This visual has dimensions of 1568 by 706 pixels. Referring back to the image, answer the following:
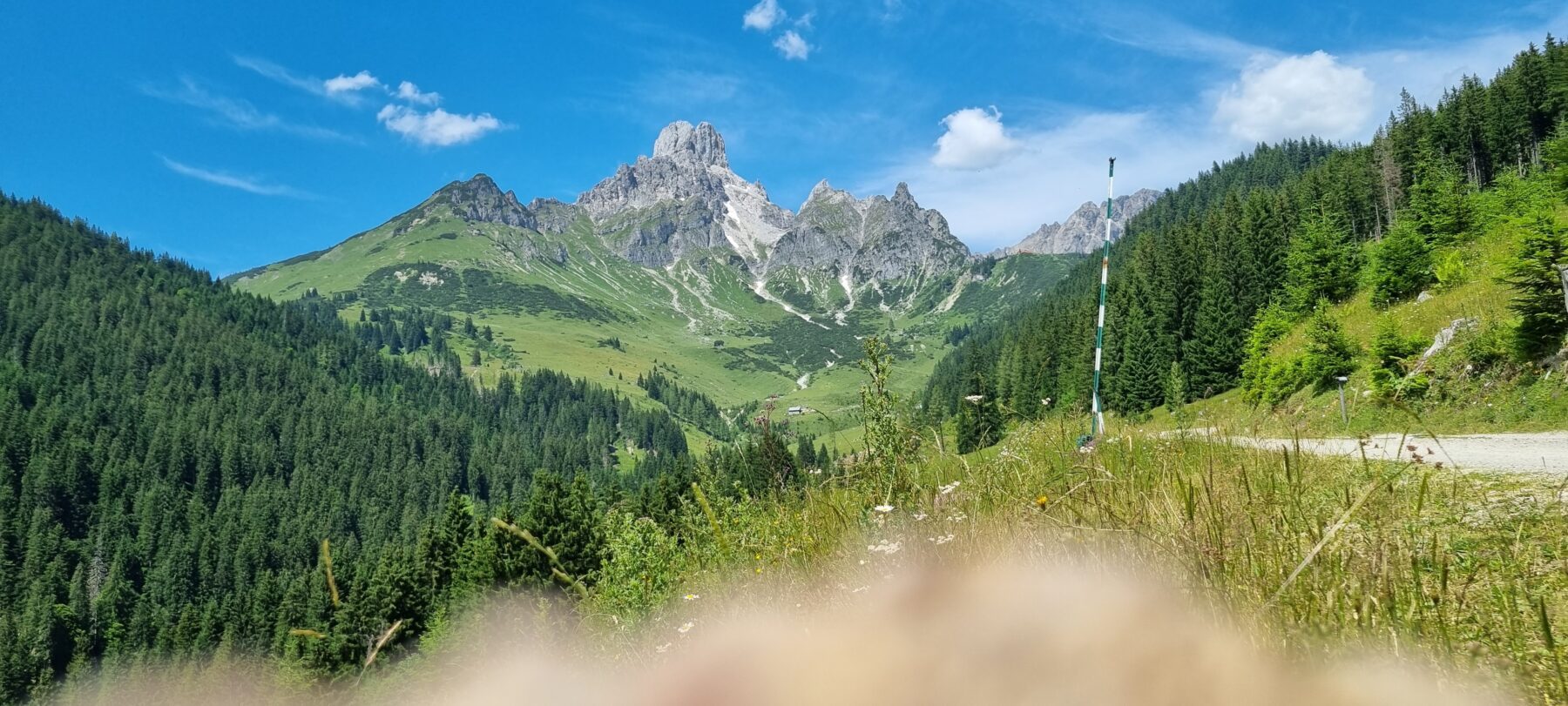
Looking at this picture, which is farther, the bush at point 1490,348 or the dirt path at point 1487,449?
the bush at point 1490,348

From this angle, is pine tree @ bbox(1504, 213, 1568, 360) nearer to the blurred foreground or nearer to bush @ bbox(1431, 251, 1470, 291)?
the blurred foreground

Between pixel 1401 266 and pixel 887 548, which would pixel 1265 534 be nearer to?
pixel 887 548

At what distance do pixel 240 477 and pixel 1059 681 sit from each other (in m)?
249

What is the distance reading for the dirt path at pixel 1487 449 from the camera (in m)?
6.00

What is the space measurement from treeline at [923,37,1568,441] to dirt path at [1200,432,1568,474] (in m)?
22.7

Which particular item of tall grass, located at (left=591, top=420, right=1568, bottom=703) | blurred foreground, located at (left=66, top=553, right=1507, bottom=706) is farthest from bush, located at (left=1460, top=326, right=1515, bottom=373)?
blurred foreground, located at (left=66, top=553, right=1507, bottom=706)

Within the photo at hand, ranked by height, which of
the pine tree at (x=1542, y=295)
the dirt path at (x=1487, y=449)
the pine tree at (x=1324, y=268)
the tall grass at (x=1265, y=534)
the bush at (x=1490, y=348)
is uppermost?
the pine tree at (x=1324, y=268)

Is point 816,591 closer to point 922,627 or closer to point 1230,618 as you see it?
point 922,627

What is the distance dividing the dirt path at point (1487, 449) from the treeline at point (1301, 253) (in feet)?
74.4

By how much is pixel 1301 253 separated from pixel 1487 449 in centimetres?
5219

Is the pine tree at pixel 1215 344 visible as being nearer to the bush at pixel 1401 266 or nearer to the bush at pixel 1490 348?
the bush at pixel 1401 266

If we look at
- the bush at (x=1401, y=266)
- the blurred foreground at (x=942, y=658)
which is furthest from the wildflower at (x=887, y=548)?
the bush at (x=1401, y=266)

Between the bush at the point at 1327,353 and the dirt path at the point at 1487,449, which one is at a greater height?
the bush at the point at 1327,353

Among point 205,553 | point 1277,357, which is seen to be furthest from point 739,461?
point 205,553
